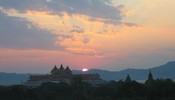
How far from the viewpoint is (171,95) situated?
2611 inches

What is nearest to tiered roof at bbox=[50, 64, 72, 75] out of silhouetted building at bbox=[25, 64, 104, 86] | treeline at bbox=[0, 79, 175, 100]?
silhouetted building at bbox=[25, 64, 104, 86]

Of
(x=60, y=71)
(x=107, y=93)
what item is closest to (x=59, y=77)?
(x=60, y=71)

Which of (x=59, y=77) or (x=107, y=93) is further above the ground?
(x=59, y=77)

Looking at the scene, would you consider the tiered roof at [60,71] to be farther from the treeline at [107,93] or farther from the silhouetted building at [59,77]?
the treeline at [107,93]

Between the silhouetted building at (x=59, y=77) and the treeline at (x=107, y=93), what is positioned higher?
the silhouetted building at (x=59, y=77)

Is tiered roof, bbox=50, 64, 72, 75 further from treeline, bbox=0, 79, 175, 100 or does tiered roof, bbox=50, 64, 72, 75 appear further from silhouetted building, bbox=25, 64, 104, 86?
treeline, bbox=0, 79, 175, 100

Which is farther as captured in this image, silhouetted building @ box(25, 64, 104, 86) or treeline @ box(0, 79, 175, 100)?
silhouetted building @ box(25, 64, 104, 86)

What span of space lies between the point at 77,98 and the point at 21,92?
33.4ft

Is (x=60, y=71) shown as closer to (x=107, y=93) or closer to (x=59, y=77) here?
(x=59, y=77)

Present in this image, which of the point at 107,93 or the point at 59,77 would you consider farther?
the point at 59,77

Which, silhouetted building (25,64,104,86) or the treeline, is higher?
silhouetted building (25,64,104,86)

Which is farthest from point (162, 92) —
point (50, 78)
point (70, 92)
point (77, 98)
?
point (50, 78)

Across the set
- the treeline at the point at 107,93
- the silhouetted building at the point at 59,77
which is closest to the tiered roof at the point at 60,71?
the silhouetted building at the point at 59,77

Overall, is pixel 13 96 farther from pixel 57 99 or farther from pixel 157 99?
pixel 157 99
